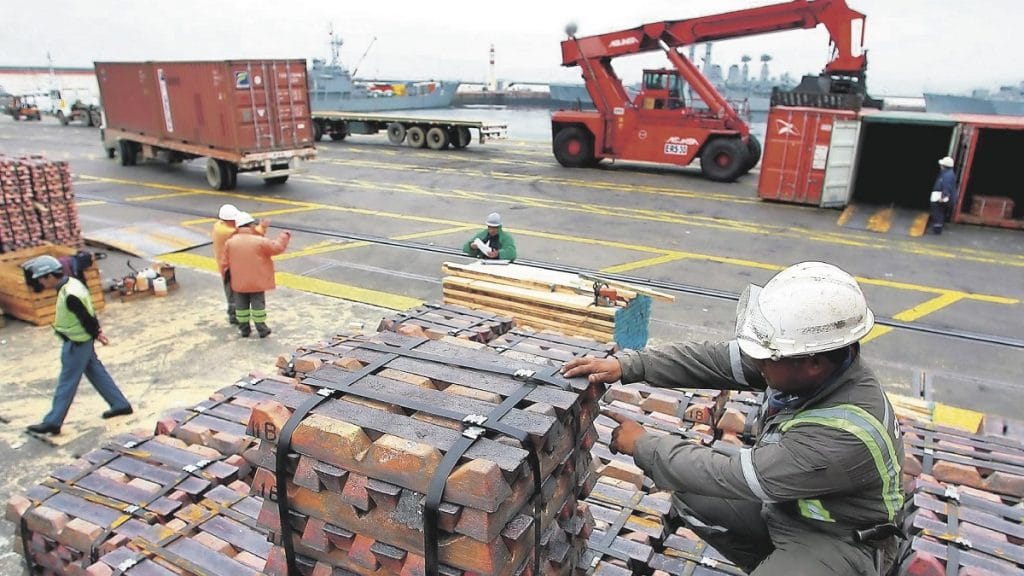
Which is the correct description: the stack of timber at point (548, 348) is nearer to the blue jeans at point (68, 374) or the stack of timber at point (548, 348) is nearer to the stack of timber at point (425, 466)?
the stack of timber at point (425, 466)

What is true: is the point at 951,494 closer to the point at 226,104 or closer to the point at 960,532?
the point at 960,532

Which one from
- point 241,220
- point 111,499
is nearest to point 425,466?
point 111,499

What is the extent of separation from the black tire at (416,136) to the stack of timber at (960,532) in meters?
26.3

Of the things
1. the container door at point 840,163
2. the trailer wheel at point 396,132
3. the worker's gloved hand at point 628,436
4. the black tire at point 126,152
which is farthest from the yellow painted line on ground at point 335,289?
the trailer wheel at point 396,132

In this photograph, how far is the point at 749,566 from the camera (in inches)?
124

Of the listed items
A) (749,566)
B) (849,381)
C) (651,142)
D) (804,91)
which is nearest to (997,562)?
(749,566)

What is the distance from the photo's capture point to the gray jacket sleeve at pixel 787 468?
7.94 ft

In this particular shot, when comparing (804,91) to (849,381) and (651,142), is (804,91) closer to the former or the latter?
(651,142)

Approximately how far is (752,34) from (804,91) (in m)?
2.29

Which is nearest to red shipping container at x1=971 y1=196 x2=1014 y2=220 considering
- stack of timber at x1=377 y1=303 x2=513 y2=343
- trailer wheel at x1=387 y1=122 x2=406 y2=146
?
stack of timber at x1=377 y1=303 x2=513 y2=343

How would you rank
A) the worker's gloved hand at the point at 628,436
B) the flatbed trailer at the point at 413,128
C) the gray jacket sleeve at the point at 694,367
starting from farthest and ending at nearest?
the flatbed trailer at the point at 413,128 → the gray jacket sleeve at the point at 694,367 → the worker's gloved hand at the point at 628,436

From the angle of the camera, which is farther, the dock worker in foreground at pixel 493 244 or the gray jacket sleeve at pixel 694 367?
the dock worker in foreground at pixel 493 244

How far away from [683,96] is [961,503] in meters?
18.6

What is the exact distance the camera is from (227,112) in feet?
55.8
